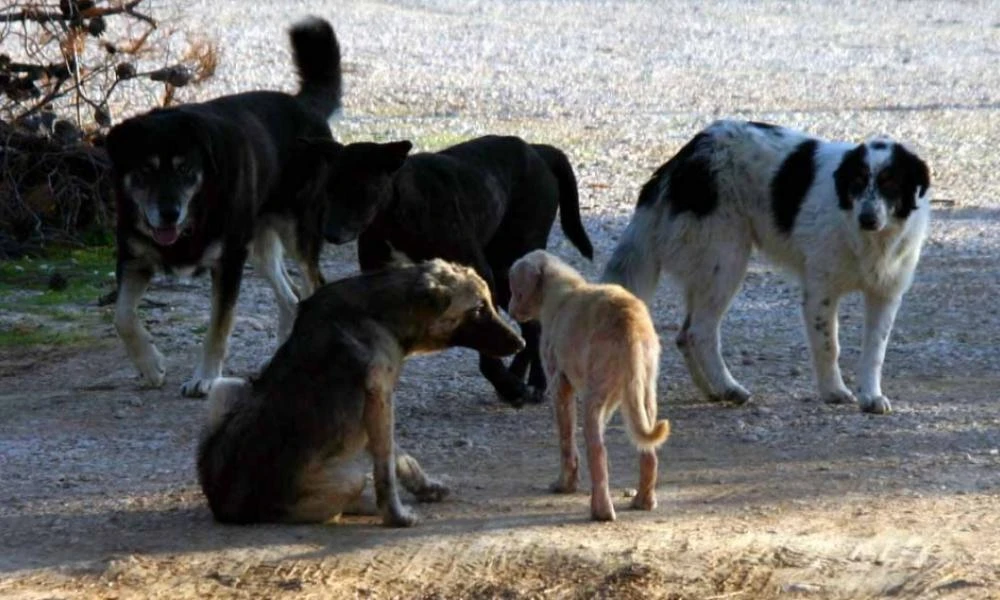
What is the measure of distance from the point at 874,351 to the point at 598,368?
3.05 meters

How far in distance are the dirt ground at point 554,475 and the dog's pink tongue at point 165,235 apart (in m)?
0.83

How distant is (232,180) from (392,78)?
12.9 m

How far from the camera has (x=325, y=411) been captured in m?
7.09

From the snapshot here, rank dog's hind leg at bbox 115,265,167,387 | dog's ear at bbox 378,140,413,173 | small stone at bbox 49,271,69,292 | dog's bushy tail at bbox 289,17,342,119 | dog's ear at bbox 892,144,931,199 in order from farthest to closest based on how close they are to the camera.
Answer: small stone at bbox 49,271,69,292, dog's bushy tail at bbox 289,17,342,119, dog's hind leg at bbox 115,265,167,387, dog's ear at bbox 892,144,931,199, dog's ear at bbox 378,140,413,173

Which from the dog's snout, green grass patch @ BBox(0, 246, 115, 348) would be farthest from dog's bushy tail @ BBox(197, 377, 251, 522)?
green grass patch @ BBox(0, 246, 115, 348)

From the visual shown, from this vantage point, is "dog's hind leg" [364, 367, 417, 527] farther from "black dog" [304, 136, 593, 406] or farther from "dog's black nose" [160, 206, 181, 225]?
"dog's black nose" [160, 206, 181, 225]

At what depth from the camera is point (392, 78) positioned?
22734mm

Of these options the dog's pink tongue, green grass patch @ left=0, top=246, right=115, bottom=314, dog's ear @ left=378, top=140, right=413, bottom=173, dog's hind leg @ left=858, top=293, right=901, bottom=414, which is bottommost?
green grass patch @ left=0, top=246, right=115, bottom=314

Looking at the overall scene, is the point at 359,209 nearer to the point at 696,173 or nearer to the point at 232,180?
the point at 232,180

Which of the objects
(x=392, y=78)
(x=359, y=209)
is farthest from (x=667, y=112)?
(x=359, y=209)

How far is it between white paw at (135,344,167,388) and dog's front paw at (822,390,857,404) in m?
3.47

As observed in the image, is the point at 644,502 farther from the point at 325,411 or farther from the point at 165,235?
the point at 165,235

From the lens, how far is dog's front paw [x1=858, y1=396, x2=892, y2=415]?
9.39 meters

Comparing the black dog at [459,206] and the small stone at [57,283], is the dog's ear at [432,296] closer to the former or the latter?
the black dog at [459,206]
